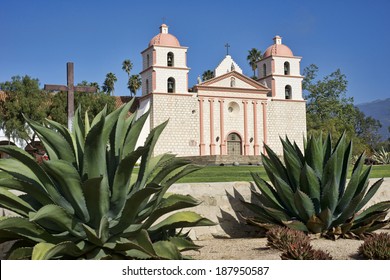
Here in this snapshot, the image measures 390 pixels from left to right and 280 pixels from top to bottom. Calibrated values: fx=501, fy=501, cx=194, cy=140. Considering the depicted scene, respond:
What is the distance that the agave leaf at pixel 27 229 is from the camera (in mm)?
3846

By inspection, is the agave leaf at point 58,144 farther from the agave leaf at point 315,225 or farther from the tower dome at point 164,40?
the tower dome at point 164,40

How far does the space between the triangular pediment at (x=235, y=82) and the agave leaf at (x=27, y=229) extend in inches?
1452

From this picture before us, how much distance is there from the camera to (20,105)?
3462 centimetres

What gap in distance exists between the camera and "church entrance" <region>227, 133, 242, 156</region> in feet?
134

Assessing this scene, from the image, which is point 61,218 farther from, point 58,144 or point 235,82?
point 235,82

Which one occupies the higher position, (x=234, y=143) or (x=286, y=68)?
(x=286, y=68)

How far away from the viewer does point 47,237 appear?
397 cm

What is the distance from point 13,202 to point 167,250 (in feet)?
4.39

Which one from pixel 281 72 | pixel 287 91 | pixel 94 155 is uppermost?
pixel 281 72

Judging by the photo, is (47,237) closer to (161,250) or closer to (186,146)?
(161,250)

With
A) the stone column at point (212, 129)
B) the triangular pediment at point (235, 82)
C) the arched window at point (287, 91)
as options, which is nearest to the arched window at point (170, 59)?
the triangular pediment at point (235, 82)

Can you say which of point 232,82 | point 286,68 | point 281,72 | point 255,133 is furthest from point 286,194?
point 286,68

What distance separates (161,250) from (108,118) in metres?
1.14
